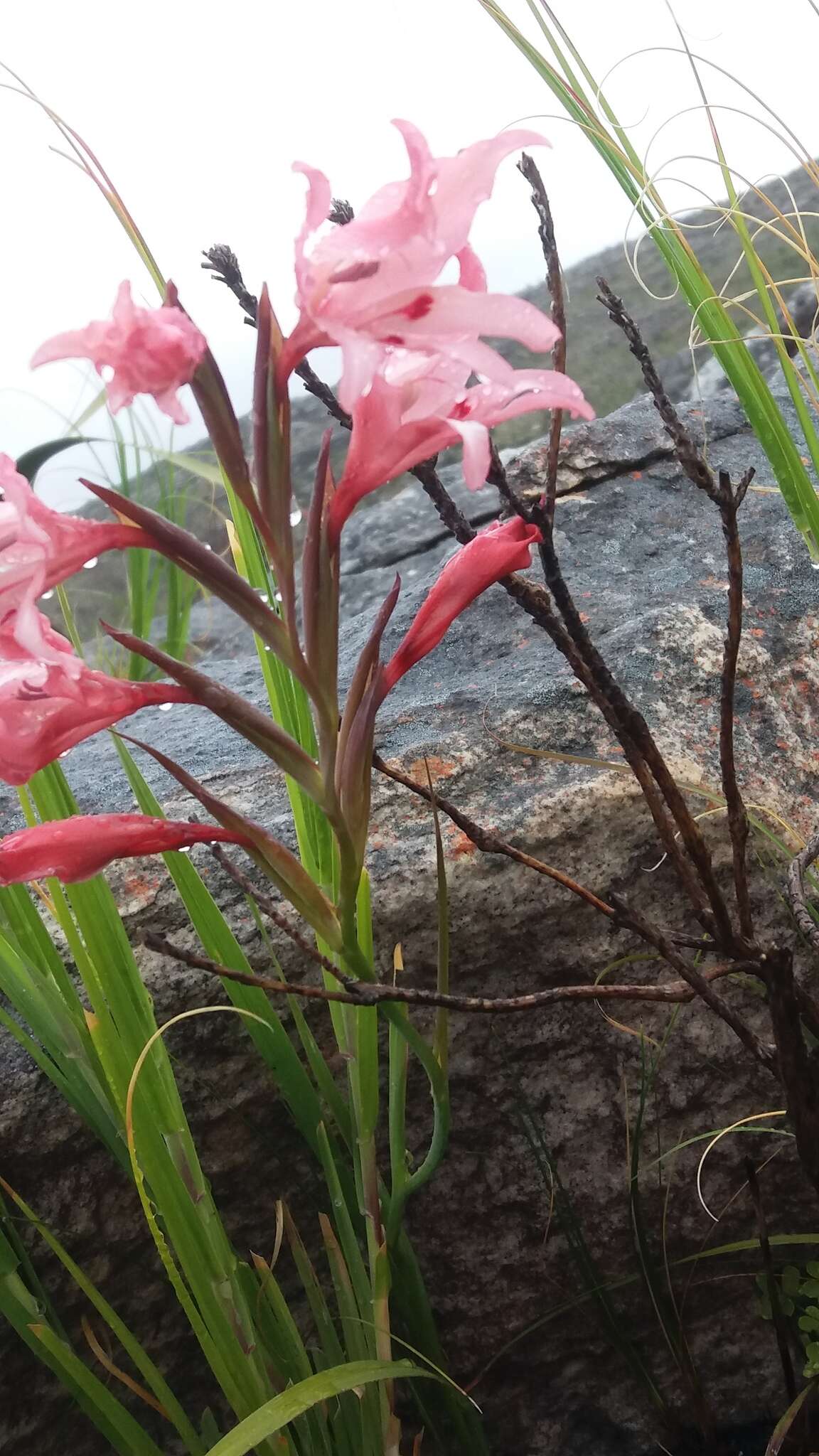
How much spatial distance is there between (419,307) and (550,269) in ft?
0.78

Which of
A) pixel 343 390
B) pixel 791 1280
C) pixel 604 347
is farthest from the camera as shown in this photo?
pixel 604 347

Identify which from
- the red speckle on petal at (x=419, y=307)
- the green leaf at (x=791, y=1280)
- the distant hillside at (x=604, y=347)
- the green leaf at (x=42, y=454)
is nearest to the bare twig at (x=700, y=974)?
the red speckle on petal at (x=419, y=307)

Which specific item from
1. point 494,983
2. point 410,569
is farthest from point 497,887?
point 410,569

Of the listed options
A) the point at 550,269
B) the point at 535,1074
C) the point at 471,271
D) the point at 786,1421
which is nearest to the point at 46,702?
the point at 471,271

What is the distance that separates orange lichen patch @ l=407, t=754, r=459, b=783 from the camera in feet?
2.54

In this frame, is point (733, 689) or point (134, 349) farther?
point (733, 689)

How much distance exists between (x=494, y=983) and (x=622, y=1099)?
0.15 m

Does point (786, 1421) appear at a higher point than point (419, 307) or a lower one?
lower

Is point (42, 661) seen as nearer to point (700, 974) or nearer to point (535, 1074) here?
point (700, 974)

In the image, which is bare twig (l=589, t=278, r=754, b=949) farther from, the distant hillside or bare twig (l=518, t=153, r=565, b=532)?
the distant hillside

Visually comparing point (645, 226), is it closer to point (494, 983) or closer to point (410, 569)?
point (494, 983)

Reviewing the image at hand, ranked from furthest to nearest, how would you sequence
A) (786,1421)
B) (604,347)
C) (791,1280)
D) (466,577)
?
(604,347) → (791,1280) → (786,1421) → (466,577)

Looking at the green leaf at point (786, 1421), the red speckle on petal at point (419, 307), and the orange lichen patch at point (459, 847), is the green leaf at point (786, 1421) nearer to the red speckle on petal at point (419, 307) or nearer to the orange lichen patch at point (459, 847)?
the orange lichen patch at point (459, 847)

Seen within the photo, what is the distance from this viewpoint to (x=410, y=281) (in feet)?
1.03
